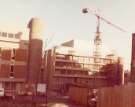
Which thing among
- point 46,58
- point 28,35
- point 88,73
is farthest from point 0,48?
point 88,73

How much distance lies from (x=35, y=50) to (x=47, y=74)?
862cm

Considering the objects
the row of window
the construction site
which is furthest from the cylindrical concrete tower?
the row of window

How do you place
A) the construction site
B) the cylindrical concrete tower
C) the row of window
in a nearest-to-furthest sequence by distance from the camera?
the construction site → the cylindrical concrete tower → the row of window

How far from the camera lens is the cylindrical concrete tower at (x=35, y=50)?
5794 centimetres

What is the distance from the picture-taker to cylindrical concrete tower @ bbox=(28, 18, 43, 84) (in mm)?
57938

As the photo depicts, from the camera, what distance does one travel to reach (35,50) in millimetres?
58688

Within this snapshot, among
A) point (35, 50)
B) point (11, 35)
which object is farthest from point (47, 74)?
point (11, 35)

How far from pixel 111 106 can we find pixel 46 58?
40078 mm

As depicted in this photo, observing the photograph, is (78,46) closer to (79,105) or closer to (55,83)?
(55,83)

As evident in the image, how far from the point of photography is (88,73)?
7181cm

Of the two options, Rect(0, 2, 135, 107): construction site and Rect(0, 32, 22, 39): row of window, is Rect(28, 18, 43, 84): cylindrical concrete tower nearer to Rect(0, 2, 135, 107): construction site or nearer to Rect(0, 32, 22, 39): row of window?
Rect(0, 2, 135, 107): construction site

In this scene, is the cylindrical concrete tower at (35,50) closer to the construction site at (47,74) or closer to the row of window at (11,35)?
the construction site at (47,74)

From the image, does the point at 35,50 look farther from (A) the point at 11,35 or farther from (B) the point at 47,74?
(B) the point at 47,74

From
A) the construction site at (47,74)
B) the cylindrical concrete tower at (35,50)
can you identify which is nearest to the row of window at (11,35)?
the construction site at (47,74)
